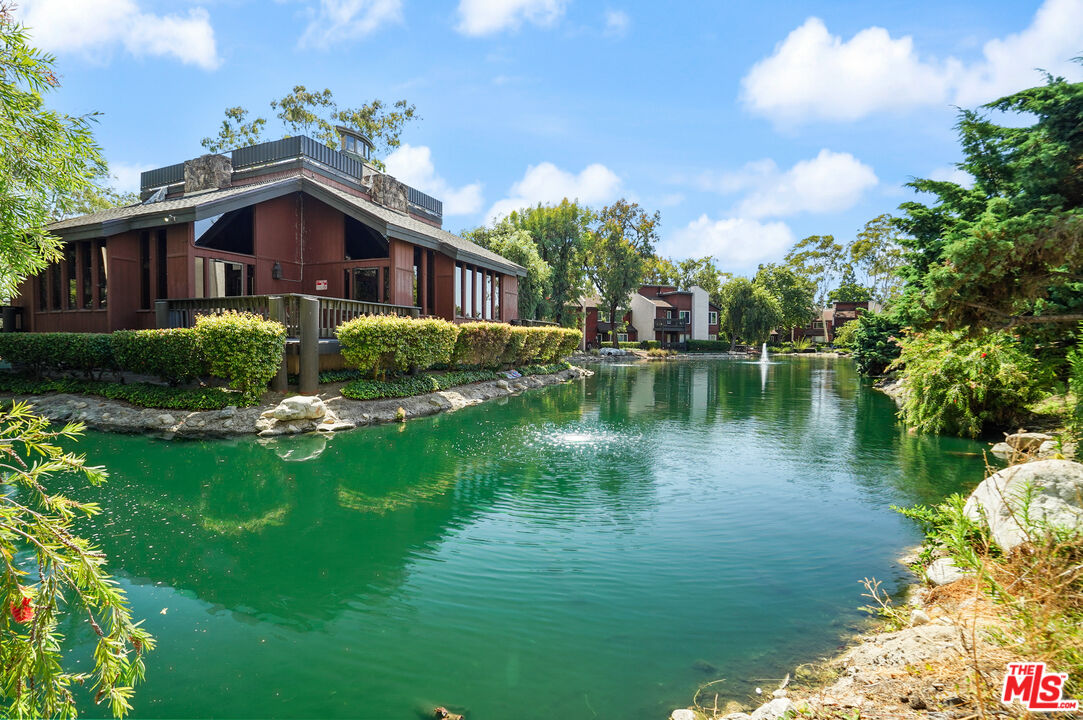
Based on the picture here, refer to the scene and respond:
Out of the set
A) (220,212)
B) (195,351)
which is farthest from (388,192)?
(195,351)

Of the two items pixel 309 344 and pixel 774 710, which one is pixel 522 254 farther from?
pixel 774 710

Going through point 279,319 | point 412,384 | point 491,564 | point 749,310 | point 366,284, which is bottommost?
point 491,564

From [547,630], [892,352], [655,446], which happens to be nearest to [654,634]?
[547,630]

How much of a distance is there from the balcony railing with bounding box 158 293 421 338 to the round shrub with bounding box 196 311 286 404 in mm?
1394

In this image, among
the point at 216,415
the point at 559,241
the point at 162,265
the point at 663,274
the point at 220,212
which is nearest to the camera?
the point at 216,415

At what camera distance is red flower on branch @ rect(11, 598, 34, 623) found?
1974 mm

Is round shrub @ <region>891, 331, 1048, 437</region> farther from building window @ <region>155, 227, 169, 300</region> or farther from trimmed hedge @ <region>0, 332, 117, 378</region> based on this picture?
→ building window @ <region>155, 227, 169, 300</region>

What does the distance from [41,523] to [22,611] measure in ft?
1.04

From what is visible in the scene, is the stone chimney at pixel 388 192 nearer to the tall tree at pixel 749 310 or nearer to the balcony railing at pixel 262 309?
the balcony railing at pixel 262 309

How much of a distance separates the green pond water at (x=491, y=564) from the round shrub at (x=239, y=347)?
1.89 m

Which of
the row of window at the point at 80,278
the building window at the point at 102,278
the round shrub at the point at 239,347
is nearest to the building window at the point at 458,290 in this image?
the round shrub at the point at 239,347

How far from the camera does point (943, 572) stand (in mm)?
5160

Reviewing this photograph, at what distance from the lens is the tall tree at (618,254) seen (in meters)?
48.8

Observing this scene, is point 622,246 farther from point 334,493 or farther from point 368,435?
point 334,493
